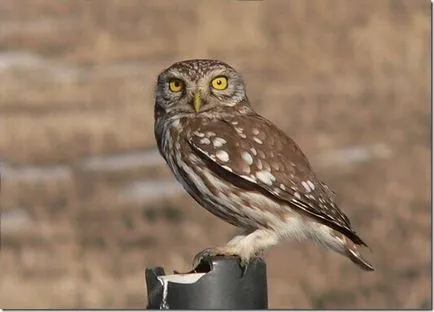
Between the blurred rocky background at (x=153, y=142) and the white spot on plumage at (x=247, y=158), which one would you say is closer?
the white spot on plumage at (x=247, y=158)

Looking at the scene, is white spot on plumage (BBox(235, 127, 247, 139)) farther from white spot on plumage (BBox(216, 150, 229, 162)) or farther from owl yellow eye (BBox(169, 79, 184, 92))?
owl yellow eye (BBox(169, 79, 184, 92))

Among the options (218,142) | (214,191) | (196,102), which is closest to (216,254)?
(214,191)

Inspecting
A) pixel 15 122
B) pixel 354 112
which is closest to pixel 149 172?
pixel 15 122

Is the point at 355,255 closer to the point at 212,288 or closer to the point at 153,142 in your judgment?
the point at 212,288

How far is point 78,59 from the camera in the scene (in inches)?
645

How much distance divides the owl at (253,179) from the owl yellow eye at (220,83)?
3.2 inches

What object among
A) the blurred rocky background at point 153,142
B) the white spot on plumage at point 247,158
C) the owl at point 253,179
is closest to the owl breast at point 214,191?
the owl at point 253,179

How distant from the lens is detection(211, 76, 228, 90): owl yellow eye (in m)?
4.68

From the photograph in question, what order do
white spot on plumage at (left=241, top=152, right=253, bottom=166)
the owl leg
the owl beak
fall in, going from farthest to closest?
the owl beak, white spot on plumage at (left=241, top=152, right=253, bottom=166), the owl leg

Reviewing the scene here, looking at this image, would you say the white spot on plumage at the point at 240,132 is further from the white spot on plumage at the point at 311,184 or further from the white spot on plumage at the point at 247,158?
the white spot on plumage at the point at 311,184

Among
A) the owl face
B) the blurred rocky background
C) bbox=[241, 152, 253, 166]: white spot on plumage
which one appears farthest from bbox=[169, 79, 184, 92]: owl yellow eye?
the blurred rocky background

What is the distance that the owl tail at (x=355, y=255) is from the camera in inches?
171

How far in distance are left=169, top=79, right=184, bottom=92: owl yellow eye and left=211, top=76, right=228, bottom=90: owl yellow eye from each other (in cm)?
13

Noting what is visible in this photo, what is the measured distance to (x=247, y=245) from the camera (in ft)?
13.7
